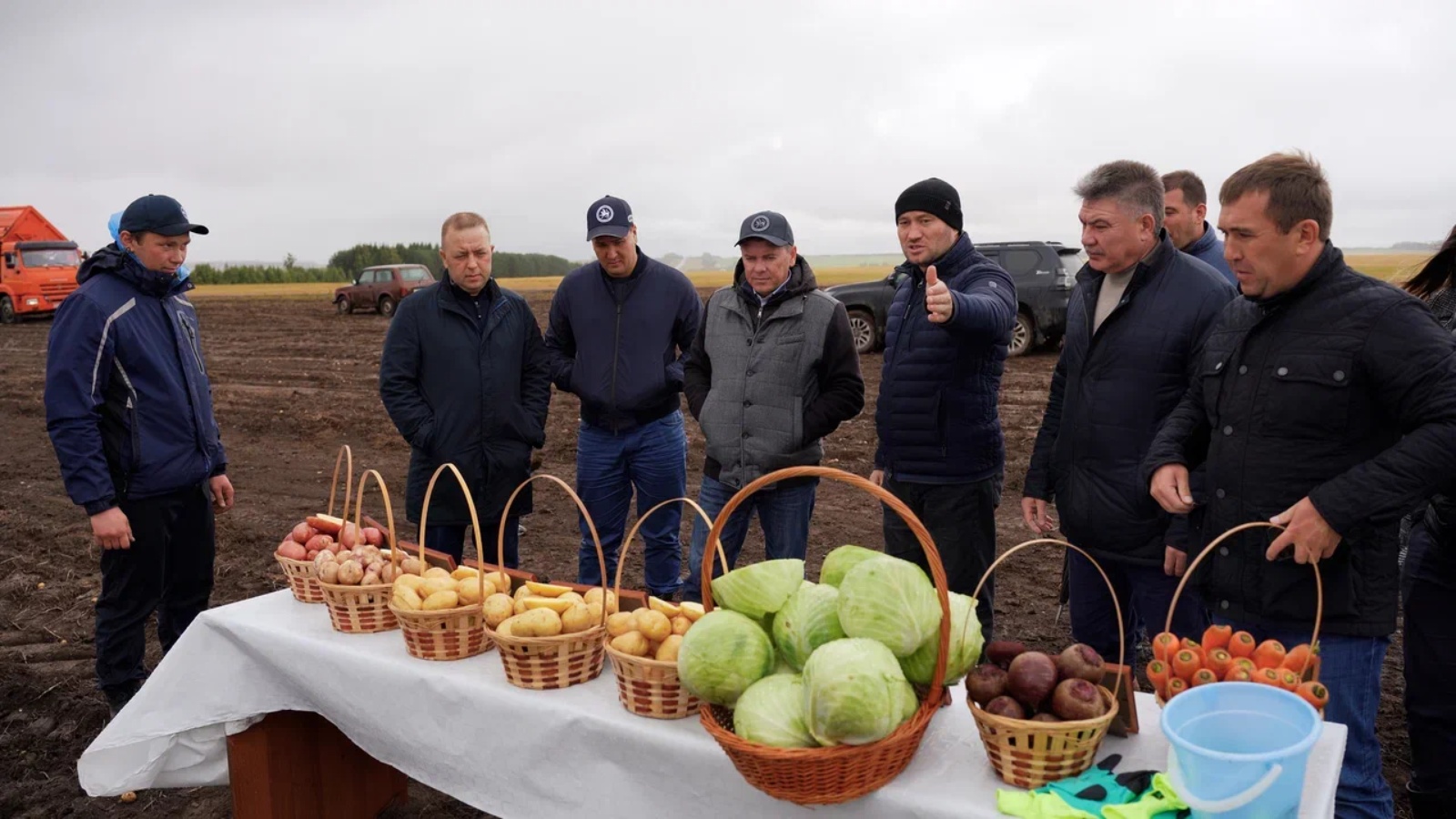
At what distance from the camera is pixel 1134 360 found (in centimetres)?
315

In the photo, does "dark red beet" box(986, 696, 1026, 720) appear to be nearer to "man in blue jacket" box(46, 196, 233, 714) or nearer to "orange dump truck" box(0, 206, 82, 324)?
"man in blue jacket" box(46, 196, 233, 714)

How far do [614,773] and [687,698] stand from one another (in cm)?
27

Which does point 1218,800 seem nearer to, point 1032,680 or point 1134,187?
point 1032,680

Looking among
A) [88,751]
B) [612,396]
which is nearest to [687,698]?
[88,751]

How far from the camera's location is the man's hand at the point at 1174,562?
2.95m

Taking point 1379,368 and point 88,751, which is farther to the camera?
point 88,751

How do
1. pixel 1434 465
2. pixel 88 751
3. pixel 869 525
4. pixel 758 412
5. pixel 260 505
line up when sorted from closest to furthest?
pixel 1434 465 → pixel 88 751 → pixel 758 412 → pixel 869 525 → pixel 260 505

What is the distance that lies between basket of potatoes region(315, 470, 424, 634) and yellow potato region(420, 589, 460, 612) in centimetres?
21

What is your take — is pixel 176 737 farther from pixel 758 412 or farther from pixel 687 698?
pixel 758 412

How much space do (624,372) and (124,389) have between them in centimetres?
203

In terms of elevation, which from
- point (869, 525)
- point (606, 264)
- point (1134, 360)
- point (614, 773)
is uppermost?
point (606, 264)

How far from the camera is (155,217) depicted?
3680mm

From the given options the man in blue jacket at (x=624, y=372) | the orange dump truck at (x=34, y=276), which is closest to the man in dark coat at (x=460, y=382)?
the man in blue jacket at (x=624, y=372)

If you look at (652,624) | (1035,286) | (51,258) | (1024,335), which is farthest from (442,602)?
(51,258)
